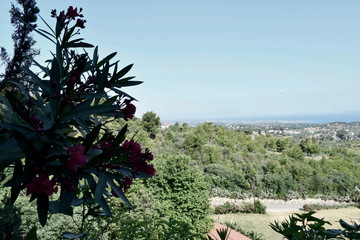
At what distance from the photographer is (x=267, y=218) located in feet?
46.3

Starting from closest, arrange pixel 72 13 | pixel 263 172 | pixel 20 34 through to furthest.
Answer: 1. pixel 72 13
2. pixel 20 34
3. pixel 263 172

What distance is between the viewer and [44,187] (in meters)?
0.63

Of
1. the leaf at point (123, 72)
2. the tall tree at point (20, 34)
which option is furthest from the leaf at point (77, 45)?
the tall tree at point (20, 34)

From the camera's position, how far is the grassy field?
12.0 m

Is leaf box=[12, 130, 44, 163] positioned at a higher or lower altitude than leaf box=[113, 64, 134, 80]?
lower

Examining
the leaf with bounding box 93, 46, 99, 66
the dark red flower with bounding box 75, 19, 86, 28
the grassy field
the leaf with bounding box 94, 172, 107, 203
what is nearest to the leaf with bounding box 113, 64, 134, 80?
the leaf with bounding box 93, 46, 99, 66

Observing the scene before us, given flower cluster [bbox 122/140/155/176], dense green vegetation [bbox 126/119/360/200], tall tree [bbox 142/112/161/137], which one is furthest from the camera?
tall tree [bbox 142/112/161/137]

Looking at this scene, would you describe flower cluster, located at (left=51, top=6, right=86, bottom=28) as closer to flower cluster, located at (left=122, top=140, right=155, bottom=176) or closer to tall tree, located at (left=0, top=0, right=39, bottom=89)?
flower cluster, located at (left=122, top=140, right=155, bottom=176)

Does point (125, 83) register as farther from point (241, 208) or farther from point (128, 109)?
point (241, 208)

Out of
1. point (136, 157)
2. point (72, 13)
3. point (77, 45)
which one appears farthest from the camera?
point (77, 45)

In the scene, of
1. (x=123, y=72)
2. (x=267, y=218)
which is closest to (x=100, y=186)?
(x=123, y=72)

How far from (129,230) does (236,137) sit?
1064 inches

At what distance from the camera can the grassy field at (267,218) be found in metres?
12.0

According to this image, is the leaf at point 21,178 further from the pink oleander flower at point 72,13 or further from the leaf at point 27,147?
the pink oleander flower at point 72,13
